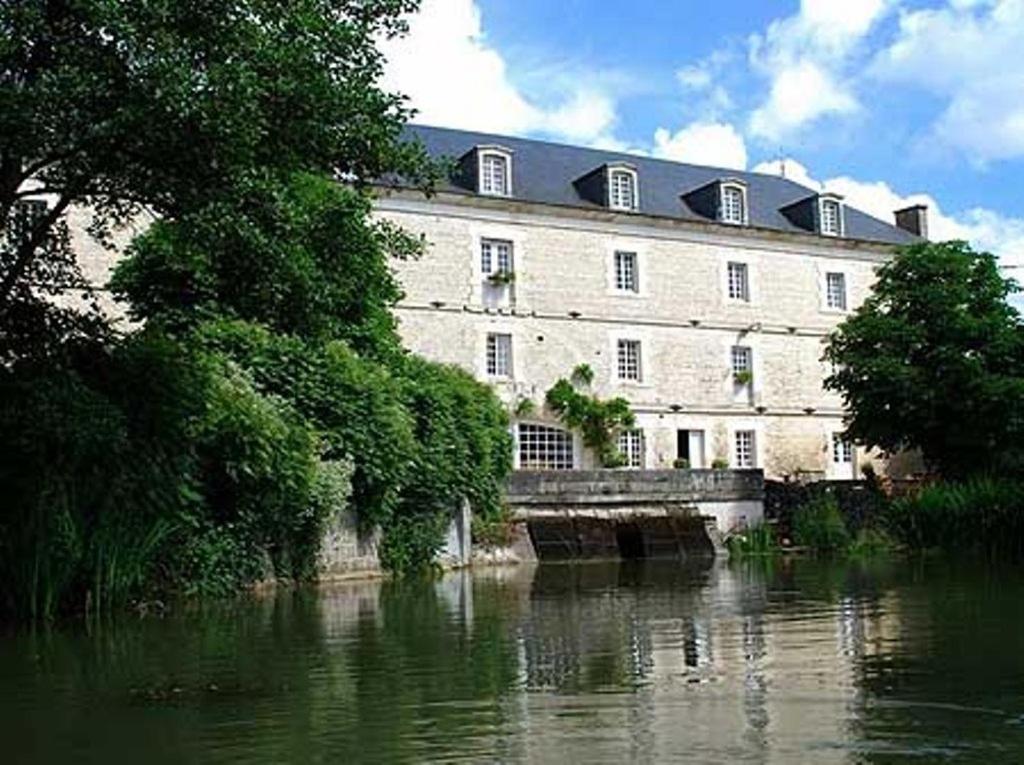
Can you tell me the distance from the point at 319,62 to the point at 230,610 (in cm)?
654

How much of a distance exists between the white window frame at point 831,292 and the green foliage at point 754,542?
12680 mm

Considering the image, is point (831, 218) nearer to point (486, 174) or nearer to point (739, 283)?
point (739, 283)

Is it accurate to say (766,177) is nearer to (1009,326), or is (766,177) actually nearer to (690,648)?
(1009,326)

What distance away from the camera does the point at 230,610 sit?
17109 millimetres

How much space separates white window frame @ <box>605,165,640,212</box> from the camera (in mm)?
40750

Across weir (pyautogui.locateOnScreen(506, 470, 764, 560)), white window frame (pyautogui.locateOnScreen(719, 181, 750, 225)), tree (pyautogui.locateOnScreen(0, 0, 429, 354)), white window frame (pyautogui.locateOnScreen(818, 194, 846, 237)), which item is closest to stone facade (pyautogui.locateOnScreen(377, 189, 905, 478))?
white window frame (pyautogui.locateOnScreen(818, 194, 846, 237))

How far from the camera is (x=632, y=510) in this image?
3316 cm

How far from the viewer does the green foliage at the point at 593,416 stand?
38781 millimetres

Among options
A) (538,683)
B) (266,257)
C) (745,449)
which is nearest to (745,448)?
(745,449)

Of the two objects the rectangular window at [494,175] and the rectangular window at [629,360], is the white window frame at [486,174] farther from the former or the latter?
the rectangular window at [629,360]

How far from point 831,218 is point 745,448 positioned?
8018mm

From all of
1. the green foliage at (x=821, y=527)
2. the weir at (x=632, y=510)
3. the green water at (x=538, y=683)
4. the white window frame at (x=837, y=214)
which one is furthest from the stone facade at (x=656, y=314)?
the green water at (x=538, y=683)

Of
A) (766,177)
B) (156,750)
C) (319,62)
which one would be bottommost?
(156,750)

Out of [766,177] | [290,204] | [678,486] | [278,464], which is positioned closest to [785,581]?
[278,464]
